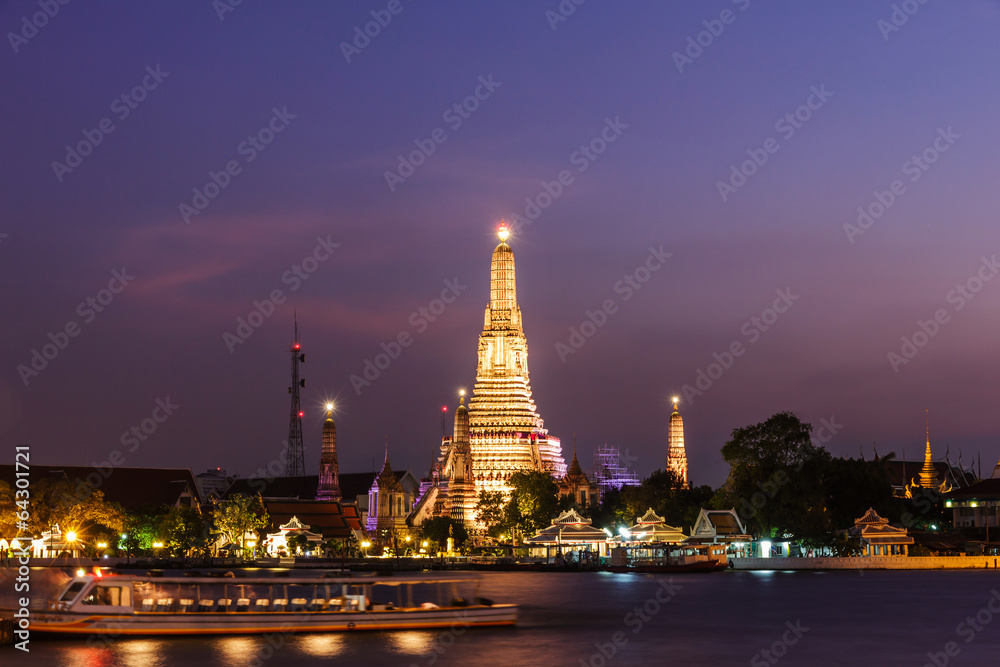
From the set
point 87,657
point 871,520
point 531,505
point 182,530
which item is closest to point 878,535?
point 871,520

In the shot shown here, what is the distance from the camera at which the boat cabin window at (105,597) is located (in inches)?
1706

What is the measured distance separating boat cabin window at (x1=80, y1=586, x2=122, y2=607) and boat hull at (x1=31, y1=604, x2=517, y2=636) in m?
0.51

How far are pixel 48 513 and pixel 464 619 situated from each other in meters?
59.6

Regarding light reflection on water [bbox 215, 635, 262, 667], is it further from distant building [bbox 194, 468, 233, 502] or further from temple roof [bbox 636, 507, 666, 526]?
distant building [bbox 194, 468, 233, 502]

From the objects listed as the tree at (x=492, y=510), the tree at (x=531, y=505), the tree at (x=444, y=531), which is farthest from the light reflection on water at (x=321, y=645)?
the tree at (x=444, y=531)

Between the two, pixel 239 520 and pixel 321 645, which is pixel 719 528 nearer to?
pixel 239 520

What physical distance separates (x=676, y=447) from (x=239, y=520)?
50315 mm

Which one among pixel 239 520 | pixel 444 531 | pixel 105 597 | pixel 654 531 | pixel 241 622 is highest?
pixel 239 520

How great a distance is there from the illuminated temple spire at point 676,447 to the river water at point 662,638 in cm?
6793

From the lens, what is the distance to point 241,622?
1718 inches

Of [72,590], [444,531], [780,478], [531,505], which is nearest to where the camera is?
[72,590]

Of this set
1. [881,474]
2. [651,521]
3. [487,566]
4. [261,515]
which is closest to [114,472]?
[261,515]

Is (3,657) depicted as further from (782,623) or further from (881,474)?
(881,474)

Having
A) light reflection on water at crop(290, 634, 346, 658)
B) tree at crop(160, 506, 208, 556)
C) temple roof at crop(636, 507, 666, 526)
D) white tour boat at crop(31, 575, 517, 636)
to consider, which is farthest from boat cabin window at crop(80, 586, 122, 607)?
tree at crop(160, 506, 208, 556)
